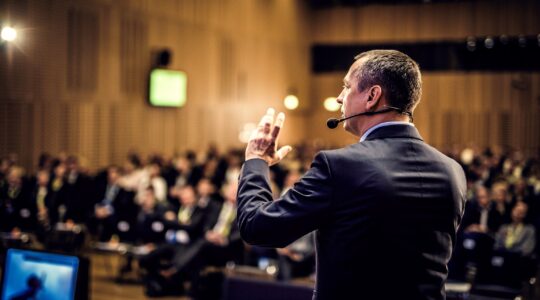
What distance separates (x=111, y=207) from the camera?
1021 cm

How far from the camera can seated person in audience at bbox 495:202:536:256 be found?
27.6 ft

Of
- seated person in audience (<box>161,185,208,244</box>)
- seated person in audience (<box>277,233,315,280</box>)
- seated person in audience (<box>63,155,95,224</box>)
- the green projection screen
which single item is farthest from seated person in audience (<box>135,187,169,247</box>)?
the green projection screen

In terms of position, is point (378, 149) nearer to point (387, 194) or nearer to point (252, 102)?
point (387, 194)

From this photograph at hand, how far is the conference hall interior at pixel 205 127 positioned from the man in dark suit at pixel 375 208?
2.9 inches

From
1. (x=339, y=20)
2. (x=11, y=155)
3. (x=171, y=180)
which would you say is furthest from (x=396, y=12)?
(x=11, y=155)

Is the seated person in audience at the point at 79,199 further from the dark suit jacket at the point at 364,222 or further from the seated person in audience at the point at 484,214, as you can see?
the dark suit jacket at the point at 364,222

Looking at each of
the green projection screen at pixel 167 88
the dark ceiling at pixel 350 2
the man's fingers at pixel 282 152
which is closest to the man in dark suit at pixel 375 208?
the man's fingers at pixel 282 152

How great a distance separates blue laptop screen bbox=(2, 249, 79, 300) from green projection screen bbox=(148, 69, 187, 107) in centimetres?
1317

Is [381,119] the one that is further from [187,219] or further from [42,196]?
[42,196]

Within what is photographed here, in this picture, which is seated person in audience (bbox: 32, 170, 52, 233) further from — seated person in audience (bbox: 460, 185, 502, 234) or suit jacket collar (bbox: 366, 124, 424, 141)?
suit jacket collar (bbox: 366, 124, 424, 141)

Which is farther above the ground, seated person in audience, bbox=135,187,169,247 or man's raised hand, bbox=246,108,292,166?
man's raised hand, bbox=246,108,292,166

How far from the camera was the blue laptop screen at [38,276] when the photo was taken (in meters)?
2.39

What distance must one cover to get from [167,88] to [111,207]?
631 cm

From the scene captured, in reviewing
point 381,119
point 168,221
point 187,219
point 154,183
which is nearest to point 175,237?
point 168,221
